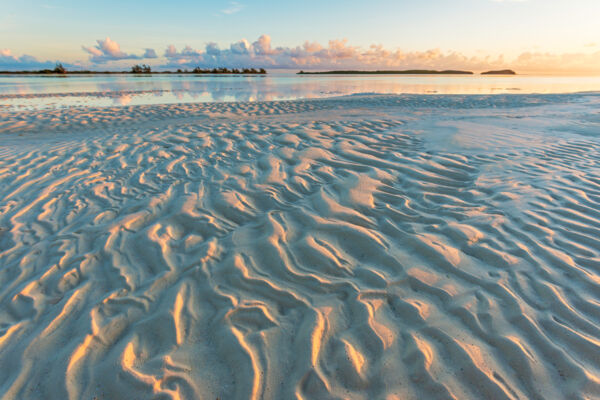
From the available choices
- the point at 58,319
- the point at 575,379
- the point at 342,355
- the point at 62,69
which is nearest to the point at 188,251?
the point at 58,319

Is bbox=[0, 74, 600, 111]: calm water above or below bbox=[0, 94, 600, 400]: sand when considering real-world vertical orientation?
above

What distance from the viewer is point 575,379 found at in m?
1.60

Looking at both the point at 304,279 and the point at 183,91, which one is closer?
the point at 304,279

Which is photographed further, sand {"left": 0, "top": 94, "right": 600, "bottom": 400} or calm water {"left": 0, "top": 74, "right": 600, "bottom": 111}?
calm water {"left": 0, "top": 74, "right": 600, "bottom": 111}

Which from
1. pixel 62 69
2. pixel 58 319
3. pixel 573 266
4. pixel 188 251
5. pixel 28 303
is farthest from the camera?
pixel 62 69

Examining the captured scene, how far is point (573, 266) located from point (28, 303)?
4.40 meters

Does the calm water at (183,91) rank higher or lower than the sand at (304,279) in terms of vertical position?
higher

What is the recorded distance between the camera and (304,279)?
237cm

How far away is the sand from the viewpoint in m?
1.67

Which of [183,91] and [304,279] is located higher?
[183,91]

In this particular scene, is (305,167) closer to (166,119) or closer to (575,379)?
(575,379)

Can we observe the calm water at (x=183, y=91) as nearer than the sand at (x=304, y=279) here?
No

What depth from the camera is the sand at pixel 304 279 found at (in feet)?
5.47

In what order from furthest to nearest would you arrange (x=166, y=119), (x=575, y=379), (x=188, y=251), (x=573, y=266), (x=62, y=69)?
(x=62, y=69)
(x=166, y=119)
(x=188, y=251)
(x=573, y=266)
(x=575, y=379)
